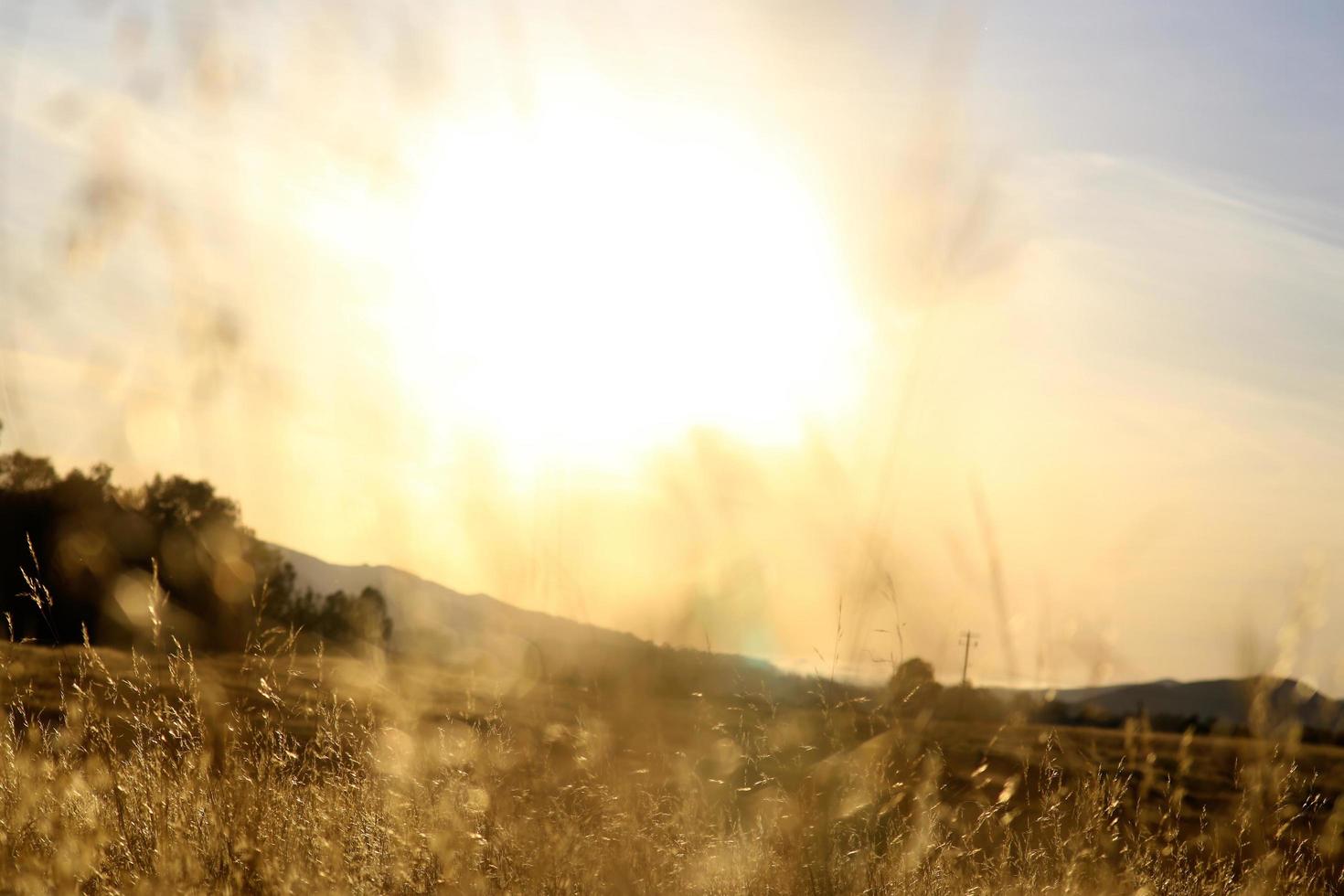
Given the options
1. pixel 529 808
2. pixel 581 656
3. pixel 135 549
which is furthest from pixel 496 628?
pixel 135 549

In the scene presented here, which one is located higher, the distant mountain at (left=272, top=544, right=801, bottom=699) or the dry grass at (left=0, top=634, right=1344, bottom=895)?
the distant mountain at (left=272, top=544, right=801, bottom=699)

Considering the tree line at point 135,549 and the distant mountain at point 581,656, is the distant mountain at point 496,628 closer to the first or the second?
the distant mountain at point 581,656

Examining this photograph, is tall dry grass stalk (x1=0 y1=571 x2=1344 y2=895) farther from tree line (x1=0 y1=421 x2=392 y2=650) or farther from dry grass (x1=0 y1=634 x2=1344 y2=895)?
tree line (x1=0 y1=421 x2=392 y2=650)

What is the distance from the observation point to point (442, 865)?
15.0ft

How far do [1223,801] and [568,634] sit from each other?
12.8 meters

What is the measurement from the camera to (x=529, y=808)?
17.7 feet

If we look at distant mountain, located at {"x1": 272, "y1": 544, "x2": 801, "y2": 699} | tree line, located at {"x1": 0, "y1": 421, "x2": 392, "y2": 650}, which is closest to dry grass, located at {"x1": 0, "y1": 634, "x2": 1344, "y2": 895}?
distant mountain, located at {"x1": 272, "y1": 544, "x2": 801, "y2": 699}

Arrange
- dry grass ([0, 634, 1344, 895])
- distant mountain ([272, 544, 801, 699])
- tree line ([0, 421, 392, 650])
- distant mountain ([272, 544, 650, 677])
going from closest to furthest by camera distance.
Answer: dry grass ([0, 634, 1344, 895]) → distant mountain ([272, 544, 801, 699]) → distant mountain ([272, 544, 650, 677]) → tree line ([0, 421, 392, 650])

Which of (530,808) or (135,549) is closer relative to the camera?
(530,808)

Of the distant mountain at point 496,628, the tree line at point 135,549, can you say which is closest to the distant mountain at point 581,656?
the distant mountain at point 496,628

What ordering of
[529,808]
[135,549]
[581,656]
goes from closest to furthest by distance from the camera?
[529,808] → [581,656] → [135,549]

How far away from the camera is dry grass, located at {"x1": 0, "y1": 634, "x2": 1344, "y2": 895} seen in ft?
14.9

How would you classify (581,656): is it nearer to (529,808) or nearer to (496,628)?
(496,628)

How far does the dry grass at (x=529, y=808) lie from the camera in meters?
4.55
